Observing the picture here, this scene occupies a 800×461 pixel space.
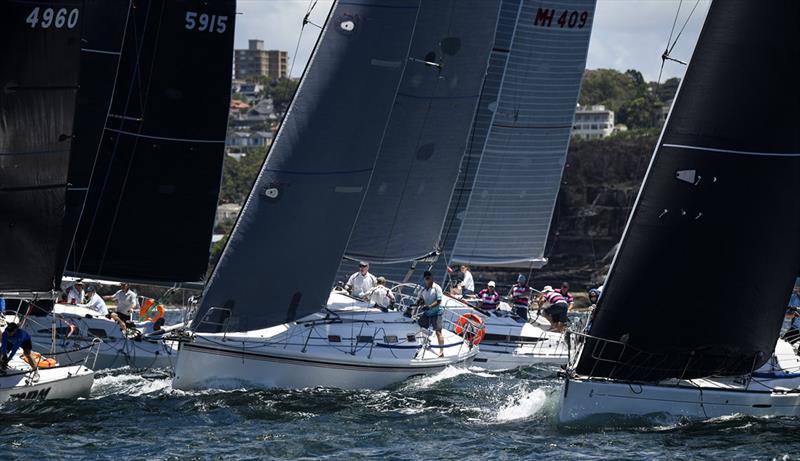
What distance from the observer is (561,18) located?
28.0 metres

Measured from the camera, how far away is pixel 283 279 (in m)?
20.0

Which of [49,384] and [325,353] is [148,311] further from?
[49,384]

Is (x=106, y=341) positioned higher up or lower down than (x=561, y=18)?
lower down

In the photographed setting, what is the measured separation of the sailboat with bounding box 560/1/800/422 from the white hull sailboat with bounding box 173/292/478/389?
145 inches

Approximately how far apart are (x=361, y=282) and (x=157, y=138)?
387 cm

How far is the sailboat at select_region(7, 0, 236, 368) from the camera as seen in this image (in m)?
21.7

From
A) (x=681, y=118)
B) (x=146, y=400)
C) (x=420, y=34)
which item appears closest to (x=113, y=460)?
(x=146, y=400)

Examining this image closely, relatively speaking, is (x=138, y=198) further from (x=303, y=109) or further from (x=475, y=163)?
(x=475, y=163)

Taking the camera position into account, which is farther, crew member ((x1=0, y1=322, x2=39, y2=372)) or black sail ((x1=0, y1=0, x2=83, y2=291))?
crew member ((x1=0, y1=322, x2=39, y2=372))

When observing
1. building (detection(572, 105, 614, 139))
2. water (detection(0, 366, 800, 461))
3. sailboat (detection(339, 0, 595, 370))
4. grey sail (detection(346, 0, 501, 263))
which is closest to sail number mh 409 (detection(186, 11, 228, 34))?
grey sail (detection(346, 0, 501, 263))

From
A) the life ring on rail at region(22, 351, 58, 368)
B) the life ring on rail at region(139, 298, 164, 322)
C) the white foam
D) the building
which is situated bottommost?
the life ring on rail at region(22, 351, 58, 368)

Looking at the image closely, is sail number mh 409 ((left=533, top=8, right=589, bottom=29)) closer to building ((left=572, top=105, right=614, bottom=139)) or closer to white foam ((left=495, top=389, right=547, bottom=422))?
white foam ((left=495, top=389, right=547, bottom=422))

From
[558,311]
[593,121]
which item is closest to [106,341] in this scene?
[558,311]

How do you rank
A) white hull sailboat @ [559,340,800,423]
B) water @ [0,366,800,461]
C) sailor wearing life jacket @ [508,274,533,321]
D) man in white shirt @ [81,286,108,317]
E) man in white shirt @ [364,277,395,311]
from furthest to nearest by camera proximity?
sailor wearing life jacket @ [508,274,533,321] < man in white shirt @ [81,286,108,317] < man in white shirt @ [364,277,395,311] < white hull sailboat @ [559,340,800,423] < water @ [0,366,800,461]
